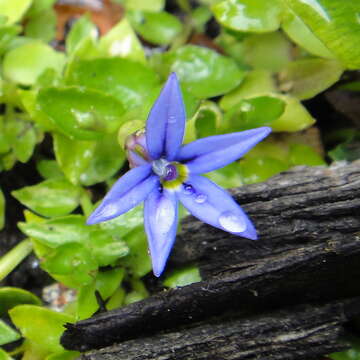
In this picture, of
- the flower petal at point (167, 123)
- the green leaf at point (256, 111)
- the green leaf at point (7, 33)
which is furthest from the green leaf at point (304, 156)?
the green leaf at point (7, 33)

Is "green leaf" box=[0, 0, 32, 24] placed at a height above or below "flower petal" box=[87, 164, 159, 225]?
above

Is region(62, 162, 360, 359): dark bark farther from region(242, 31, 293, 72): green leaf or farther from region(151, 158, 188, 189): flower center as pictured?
region(242, 31, 293, 72): green leaf

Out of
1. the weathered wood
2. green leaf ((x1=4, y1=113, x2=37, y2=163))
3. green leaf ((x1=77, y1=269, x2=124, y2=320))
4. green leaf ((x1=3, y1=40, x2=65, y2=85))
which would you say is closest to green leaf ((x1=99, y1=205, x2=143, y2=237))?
green leaf ((x1=77, y1=269, x2=124, y2=320))

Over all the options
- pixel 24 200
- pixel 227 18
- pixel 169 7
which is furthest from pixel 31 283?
pixel 169 7

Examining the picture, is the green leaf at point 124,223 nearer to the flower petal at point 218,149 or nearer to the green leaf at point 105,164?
the green leaf at point 105,164

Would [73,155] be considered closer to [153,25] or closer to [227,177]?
[227,177]

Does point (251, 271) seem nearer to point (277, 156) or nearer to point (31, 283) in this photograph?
A: point (277, 156)
